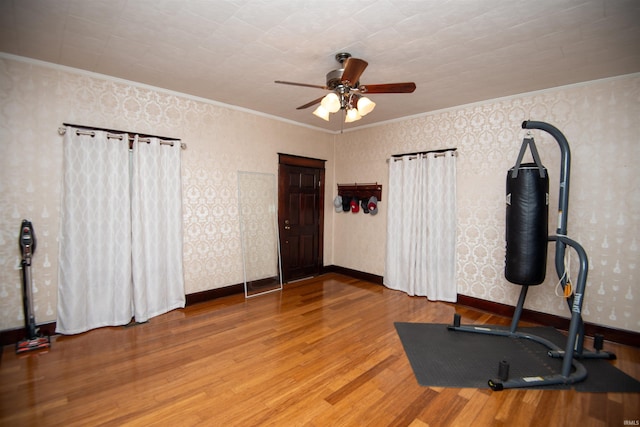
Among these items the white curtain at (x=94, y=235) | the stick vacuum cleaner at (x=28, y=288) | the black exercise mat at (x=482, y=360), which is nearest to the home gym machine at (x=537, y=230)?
the black exercise mat at (x=482, y=360)

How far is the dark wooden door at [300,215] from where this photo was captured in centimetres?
505

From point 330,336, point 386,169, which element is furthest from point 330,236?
point 330,336

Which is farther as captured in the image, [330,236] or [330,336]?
[330,236]

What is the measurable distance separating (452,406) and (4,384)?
11.3 feet

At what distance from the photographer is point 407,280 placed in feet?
15.3

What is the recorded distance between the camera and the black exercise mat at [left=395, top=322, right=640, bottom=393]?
94.3 inches

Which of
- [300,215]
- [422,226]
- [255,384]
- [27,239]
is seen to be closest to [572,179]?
[422,226]

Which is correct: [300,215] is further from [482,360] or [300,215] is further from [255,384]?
[482,360]

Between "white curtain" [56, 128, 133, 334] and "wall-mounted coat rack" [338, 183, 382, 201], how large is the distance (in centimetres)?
360

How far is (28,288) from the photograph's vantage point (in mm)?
2854

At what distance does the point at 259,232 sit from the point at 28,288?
2.68 metres

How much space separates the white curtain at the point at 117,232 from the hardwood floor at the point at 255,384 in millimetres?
270

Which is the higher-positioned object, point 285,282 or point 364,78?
point 364,78

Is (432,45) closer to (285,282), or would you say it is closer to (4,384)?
(285,282)
